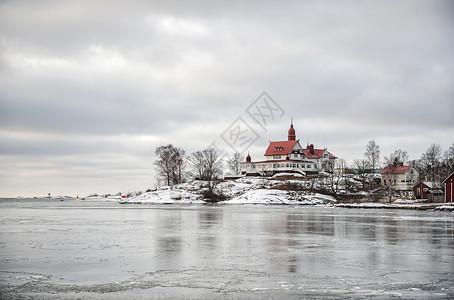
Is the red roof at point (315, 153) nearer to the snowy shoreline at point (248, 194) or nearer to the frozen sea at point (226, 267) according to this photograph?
the snowy shoreline at point (248, 194)

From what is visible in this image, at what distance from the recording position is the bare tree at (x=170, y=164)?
387 feet

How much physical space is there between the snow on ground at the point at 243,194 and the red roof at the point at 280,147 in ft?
52.7

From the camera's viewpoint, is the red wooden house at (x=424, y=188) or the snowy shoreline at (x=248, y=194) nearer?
the red wooden house at (x=424, y=188)

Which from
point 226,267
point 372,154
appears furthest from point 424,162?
point 226,267

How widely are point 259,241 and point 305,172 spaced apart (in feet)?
336

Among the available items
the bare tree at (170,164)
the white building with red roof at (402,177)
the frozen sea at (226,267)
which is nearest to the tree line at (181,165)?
the bare tree at (170,164)

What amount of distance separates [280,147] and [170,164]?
32.1 meters

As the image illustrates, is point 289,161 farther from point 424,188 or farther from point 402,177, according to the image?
point 424,188

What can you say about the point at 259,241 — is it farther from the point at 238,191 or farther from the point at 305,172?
the point at 305,172

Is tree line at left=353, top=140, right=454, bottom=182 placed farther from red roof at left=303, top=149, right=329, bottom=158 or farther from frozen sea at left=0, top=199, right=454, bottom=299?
frozen sea at left=0, top=199, right=454, bottom=299

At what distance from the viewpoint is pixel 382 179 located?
109 meters

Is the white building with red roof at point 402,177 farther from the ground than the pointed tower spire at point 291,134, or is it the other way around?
the pointed tower spire at point 291,134

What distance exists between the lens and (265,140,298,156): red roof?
404 feet

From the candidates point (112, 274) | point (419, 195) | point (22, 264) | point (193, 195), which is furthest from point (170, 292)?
point (193, 195)
